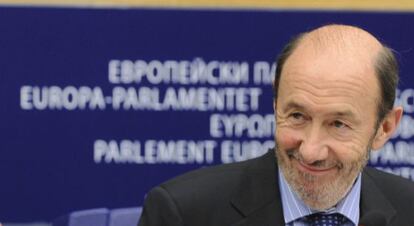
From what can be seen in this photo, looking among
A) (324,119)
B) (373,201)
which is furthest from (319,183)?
(373,201)

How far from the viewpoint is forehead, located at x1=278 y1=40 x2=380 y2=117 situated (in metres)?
2.31

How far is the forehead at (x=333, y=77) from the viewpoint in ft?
7.57

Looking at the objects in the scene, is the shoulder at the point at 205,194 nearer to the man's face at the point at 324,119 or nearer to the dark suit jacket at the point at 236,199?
the dark suit jacket at the point at 236,199

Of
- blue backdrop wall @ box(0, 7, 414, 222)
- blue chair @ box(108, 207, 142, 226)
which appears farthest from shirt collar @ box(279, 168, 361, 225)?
blue backdrop wall @ box(0, 7, 414, 222)

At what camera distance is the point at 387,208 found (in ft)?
8.37

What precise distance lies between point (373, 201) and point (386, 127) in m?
0.19

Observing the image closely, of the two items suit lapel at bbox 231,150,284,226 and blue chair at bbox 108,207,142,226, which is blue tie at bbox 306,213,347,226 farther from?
blue chair at bbox 108,207,142,226

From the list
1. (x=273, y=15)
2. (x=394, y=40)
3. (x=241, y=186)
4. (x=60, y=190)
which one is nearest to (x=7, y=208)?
(x=60, y=190)

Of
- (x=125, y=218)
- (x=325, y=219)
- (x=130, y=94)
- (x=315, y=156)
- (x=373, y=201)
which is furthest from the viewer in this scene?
(x=130, y=94)

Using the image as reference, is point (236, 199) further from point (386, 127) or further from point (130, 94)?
point (130, 94)

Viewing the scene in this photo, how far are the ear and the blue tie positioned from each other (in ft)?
0.60

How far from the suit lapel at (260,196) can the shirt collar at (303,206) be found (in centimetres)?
2

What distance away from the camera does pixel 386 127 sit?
8.14 feet

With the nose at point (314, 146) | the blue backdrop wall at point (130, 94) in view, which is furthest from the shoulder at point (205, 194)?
the blue backdrop wall at point (130, 94)
